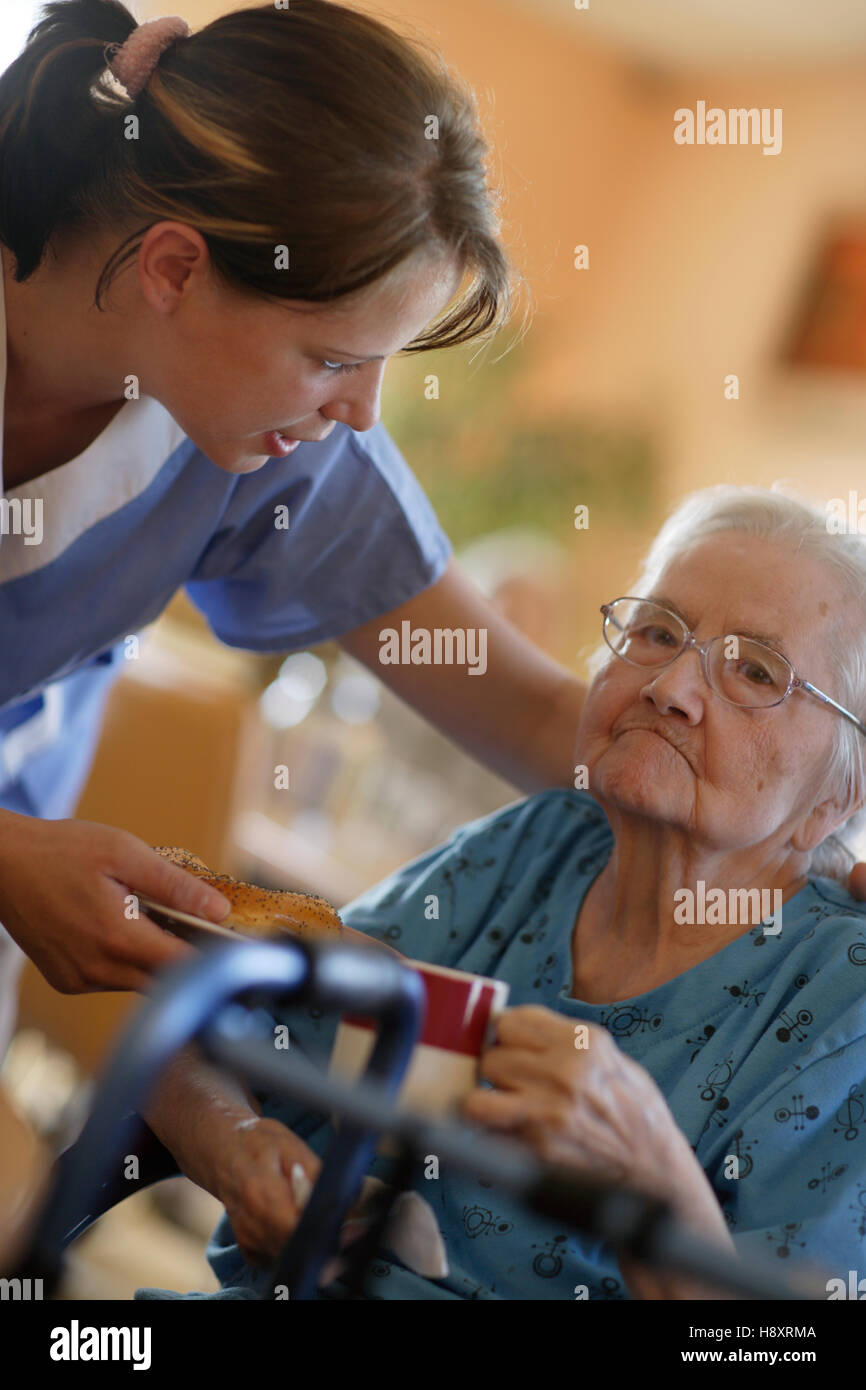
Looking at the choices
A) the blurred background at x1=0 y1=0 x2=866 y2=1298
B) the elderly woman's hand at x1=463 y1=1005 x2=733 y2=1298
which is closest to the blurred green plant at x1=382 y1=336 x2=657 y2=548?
the blurred background at x1=0 y1=0 x2=866 y2=1298

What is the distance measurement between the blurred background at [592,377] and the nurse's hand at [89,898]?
63.9 inches

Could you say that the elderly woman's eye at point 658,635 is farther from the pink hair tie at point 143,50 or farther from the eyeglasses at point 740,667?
the pink hair tie at point 143,50

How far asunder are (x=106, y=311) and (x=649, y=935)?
79cm

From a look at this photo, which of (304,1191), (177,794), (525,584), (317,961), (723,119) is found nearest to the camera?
(317,961)

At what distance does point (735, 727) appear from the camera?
1.23 meters

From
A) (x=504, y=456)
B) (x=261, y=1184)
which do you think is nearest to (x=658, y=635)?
(x=261, y=1184)

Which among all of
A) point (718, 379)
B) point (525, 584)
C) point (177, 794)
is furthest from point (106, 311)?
point (718, 379)

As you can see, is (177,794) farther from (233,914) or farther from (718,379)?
(718,379)

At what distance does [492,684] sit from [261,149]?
71cm

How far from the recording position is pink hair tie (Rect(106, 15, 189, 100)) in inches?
44.5

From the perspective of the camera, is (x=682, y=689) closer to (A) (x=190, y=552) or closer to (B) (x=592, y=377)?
(A) (x=190, y=552)

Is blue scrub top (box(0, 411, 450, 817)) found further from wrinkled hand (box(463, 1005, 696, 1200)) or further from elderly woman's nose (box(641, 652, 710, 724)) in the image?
wrinkled hand (box(463, 1005, 696, 1200))

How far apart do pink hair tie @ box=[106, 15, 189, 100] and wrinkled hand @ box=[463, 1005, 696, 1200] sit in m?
Answer: 0.85

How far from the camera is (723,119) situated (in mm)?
5957
